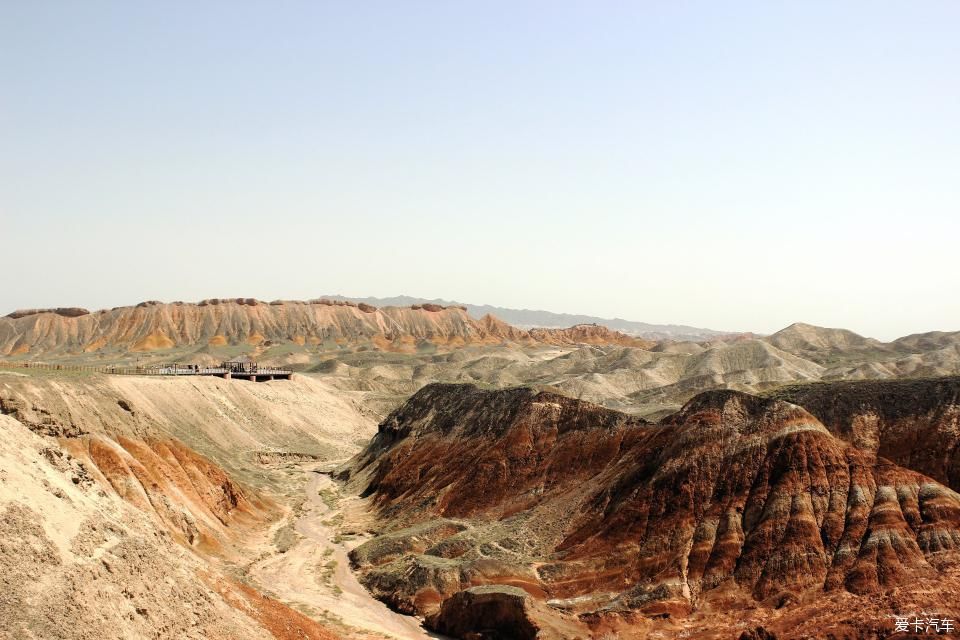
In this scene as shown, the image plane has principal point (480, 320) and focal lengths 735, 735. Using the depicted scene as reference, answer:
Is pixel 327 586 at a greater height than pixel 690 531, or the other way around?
pixel 690 531

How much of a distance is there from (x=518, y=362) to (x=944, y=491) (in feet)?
423

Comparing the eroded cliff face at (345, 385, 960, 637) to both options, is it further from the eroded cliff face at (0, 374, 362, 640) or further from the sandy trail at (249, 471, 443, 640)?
the eroded cliff face at (0, 374, 362, 640)

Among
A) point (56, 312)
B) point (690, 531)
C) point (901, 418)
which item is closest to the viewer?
point (690, 531)

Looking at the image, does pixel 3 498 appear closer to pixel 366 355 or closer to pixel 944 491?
pixel 944 491

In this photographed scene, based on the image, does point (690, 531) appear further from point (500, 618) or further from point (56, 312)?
point (56, 312)

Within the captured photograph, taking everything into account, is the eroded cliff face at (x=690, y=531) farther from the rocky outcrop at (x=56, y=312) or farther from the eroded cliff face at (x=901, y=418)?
the rocky outcrop at (x=56, y=312)

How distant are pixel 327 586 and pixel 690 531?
20.4 m

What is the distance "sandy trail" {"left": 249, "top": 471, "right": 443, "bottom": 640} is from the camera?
119 feet

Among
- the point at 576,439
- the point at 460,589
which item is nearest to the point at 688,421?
the point at 576,439

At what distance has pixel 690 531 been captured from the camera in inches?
1572

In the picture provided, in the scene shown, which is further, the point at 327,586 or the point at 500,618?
the point at 327,586

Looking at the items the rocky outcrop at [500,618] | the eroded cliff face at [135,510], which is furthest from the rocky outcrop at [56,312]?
the rocky outcrop at [500,618]

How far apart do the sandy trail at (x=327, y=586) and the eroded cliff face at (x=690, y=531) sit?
3.75 ft

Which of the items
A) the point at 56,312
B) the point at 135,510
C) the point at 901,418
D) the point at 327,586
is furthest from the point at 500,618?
the point at 56,312
